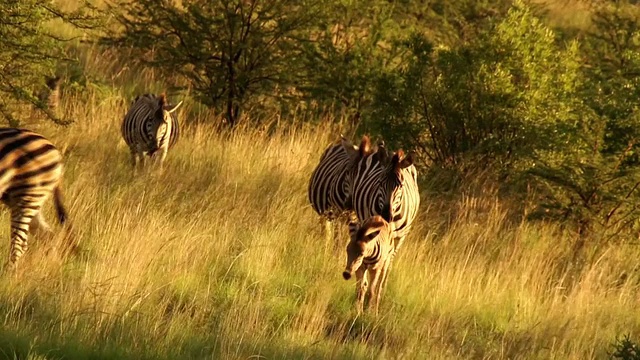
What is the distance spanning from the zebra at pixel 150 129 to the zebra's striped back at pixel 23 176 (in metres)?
3.76

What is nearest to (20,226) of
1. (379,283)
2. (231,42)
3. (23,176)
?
(23,176)

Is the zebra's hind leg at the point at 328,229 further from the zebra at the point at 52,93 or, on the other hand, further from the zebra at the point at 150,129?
the zebra at the point at 52,93

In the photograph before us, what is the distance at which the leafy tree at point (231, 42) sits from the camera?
15.2 metres

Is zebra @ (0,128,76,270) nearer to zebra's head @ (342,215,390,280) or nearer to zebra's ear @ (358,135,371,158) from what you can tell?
zebra's head @ (342,215,390,280)

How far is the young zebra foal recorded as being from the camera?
7719mm

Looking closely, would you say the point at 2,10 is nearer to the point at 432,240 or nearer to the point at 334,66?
the point at 432,240

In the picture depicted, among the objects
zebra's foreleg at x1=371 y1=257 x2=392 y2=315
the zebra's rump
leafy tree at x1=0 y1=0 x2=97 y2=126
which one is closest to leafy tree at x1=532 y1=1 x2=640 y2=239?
zebra's foreleg at x1=371 y1=257 x2=392 y2=315

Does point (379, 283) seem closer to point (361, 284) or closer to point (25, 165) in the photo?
point (361, 284)

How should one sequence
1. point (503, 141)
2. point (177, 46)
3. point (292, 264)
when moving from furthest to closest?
point (177, 46)
point (503, 141)
point (292, 264)

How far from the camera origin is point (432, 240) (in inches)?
419

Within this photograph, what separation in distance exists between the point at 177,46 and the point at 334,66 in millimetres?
2358

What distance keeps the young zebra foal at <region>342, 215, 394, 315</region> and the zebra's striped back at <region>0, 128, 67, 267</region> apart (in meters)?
2.32

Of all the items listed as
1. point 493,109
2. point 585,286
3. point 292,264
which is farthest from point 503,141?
point 292,264

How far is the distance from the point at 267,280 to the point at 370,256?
2.90 feet
